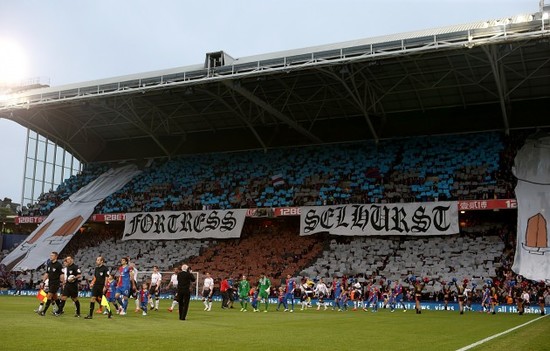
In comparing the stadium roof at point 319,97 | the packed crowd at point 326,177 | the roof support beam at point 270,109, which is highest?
the stadium roof at point 319,97

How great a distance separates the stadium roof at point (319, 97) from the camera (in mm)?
34281

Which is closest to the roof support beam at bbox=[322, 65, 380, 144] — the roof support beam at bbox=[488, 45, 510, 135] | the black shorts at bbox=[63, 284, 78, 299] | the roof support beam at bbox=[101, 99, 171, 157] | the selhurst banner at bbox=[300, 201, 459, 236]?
the selhurst banner at bbox=[300, 201, 459, 236]

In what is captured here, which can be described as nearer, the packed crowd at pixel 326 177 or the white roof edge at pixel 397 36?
the white roof edge at pixel 397 36

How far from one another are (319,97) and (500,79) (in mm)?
13168

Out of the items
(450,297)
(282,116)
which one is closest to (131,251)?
(282,116)

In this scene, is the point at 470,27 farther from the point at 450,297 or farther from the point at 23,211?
the point at 23,211

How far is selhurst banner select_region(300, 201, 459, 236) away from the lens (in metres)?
38.9

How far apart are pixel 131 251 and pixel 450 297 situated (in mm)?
26045

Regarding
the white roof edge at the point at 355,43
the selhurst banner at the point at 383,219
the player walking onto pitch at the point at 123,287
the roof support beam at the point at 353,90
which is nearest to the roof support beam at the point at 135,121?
the white roof edge at the point at 355,43

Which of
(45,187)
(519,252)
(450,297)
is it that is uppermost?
(45,187)

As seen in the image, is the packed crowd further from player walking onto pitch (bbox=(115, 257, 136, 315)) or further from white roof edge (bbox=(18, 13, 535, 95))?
player walking onto pitch (bbox=(115, 257, 136, 315))

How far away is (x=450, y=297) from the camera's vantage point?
3509cm

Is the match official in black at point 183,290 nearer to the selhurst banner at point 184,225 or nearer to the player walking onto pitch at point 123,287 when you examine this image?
the player walking onto pitch at point 123,287

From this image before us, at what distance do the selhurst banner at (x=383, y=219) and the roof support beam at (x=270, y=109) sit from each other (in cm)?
713
